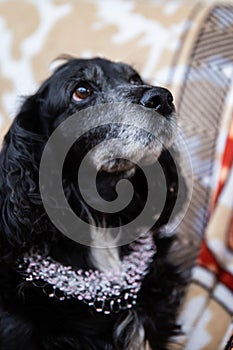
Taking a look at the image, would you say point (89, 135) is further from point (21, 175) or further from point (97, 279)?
point (97, 279)

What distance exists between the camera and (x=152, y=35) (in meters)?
1.96

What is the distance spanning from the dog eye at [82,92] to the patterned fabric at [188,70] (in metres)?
0.16

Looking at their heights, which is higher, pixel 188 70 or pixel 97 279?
pixel 188 70

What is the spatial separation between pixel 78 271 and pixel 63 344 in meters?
0.15

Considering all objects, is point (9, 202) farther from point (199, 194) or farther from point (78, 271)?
point (199, 194)

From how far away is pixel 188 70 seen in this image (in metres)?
1.86

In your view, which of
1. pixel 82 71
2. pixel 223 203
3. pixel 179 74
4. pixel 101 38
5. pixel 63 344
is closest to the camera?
pixel 63 344

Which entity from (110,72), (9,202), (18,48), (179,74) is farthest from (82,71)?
(18,48)

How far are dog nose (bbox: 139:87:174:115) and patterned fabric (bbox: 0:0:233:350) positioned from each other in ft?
1.18

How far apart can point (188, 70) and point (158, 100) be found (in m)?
0.61

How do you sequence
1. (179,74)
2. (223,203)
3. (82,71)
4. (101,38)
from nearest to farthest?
(82,71) < (223,203) < (179,74) < (101,38)

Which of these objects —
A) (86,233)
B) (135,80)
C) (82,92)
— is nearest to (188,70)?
(135,80)

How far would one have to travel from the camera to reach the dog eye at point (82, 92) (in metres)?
1.43

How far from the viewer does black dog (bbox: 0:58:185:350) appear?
52.7 inches
